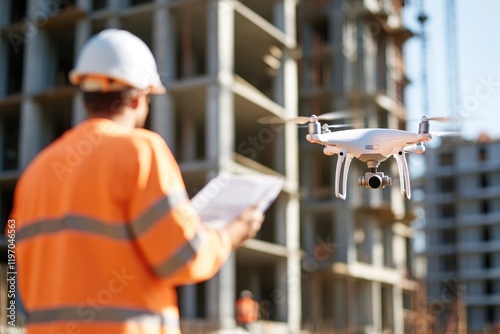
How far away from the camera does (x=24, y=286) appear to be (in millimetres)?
2295

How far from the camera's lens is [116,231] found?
209 cm

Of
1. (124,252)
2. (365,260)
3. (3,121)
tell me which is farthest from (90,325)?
(365,260)

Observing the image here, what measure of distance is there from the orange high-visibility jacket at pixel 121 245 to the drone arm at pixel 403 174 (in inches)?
20.4

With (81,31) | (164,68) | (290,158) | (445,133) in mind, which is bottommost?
(445,133)

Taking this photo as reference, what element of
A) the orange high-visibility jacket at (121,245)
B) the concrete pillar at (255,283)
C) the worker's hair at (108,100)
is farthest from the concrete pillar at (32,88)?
the orange high-visibility jacket at (121,245)

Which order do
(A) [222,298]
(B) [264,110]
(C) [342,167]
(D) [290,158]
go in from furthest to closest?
(D) [290,158] < (B) [264,110] < (A) [222,298] < (C) [342,167]

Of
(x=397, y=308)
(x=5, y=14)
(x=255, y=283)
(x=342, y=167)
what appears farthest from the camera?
(x=397, y=308)

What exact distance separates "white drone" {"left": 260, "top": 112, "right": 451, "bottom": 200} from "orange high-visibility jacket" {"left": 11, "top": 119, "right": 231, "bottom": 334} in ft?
1.30

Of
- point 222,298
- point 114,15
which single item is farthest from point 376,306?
point 114,15

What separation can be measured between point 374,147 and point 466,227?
267ft

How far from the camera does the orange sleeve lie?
6.79 feet

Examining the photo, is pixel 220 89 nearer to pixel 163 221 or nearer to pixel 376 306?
pixel 376 306

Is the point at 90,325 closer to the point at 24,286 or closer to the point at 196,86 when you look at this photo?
the point at 24,286

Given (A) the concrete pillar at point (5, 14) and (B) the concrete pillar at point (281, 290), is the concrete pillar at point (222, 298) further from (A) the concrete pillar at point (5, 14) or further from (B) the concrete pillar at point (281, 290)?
(A) the concrete pillar at point (5, 14)
